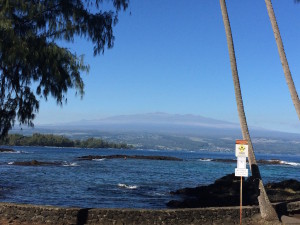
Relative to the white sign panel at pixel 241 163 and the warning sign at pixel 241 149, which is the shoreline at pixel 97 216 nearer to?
the white sign panel at pixel 241 163

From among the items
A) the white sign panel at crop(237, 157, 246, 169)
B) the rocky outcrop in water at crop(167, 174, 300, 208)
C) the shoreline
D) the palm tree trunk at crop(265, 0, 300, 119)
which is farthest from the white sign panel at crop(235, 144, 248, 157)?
the rocky outcrop in water at crop(167, 174, 300, 208)

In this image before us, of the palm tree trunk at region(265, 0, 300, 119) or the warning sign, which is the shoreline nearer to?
the warning sign

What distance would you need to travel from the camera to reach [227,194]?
2723 cm

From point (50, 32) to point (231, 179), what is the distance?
24688mm

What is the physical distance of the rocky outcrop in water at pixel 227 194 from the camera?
75.5 ft

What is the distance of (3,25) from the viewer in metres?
10.3

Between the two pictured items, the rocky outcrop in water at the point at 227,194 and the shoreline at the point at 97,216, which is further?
the rocky outcrop in water at the point at 227,194

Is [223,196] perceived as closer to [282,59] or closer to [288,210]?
[288,210]

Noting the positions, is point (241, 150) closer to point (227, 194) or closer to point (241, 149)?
point (241, 149)

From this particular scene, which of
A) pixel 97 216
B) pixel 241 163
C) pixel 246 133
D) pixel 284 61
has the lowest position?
pixel 97 216

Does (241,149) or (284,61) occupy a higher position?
(284,61)

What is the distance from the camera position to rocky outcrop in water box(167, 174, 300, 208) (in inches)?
906

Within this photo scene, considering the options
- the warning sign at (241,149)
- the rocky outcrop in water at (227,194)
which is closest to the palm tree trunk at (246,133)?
the warning sign at (241,149)

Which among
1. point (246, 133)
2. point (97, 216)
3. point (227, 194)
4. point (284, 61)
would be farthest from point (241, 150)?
point (227, 194)
